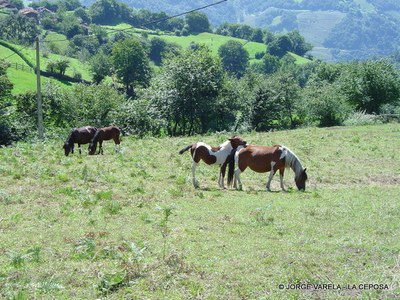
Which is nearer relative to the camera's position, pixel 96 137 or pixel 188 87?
pixel 96 137

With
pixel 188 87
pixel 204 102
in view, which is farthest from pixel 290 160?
pixel 204 102

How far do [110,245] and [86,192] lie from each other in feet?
17.7

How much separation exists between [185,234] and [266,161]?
26.9 feet

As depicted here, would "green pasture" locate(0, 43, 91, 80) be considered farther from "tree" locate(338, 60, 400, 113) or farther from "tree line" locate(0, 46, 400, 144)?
"tree" locate(338, 60, 400, 113)

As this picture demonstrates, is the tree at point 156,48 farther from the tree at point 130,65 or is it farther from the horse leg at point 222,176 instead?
the horse leg at point 222,176

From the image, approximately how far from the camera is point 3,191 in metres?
14.2

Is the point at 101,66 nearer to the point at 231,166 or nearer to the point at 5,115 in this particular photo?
the point at 5,115

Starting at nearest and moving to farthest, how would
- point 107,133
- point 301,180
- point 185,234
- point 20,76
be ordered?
point 185,234
point 301,180
point 107,133
point 20,76

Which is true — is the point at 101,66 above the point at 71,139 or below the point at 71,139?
above

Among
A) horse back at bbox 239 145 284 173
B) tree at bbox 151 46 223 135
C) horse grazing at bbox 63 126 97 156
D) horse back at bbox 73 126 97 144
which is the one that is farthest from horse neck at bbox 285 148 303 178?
tree at bbox 151 46 223 135

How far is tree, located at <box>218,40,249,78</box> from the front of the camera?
177 meters

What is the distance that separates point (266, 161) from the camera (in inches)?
719

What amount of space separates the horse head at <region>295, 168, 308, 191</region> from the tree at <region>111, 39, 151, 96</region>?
3435 inches

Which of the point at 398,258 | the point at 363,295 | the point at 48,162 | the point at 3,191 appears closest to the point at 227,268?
the point at 363,295
